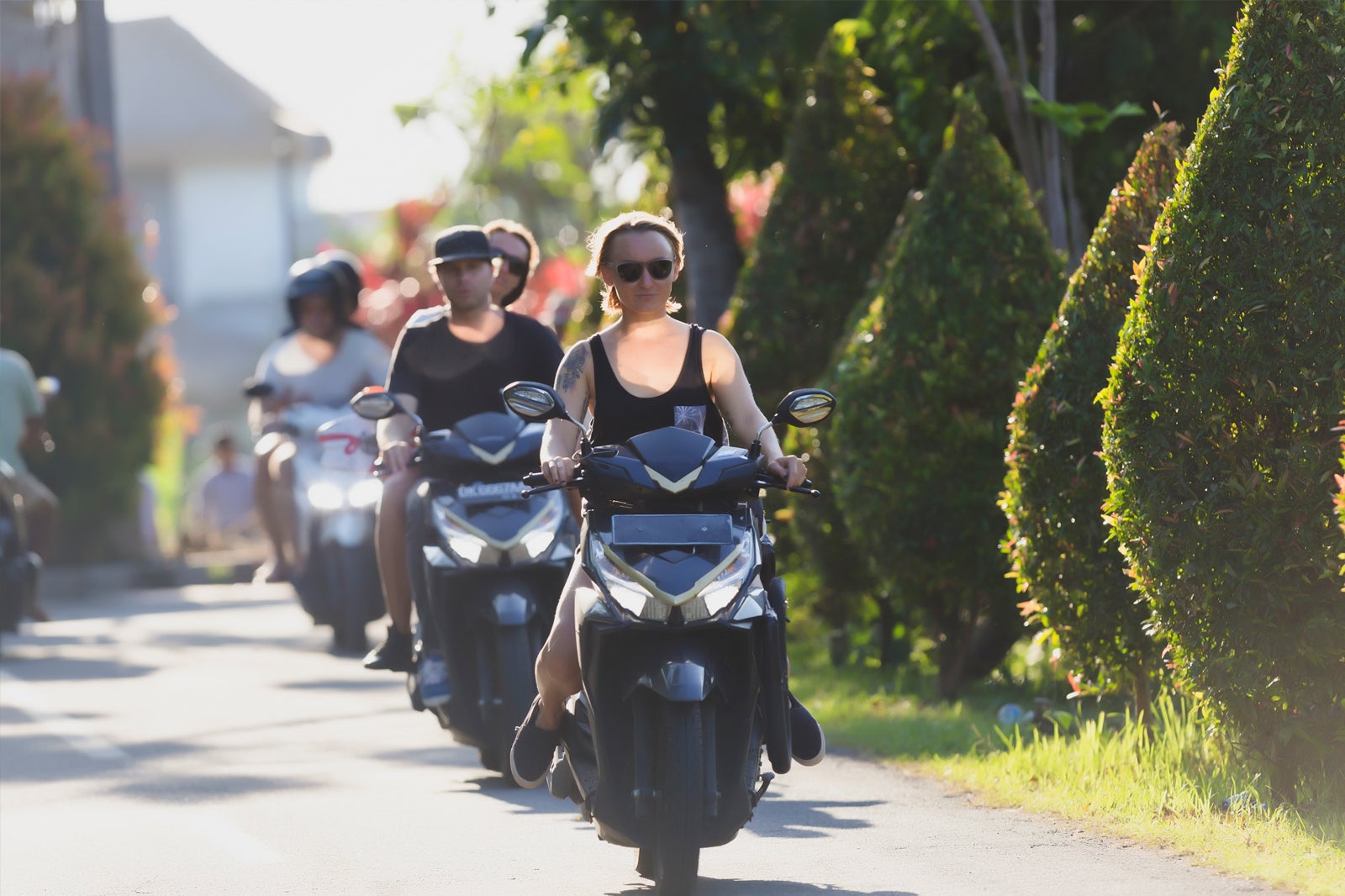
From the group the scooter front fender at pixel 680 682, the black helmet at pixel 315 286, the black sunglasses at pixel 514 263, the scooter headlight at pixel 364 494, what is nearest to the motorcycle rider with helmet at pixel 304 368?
the black helmet at pixel 315 286

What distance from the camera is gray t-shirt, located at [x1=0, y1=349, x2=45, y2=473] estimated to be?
14.4m

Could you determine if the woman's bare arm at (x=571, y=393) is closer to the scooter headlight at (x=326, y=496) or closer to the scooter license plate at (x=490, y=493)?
the scooter license plate at (x=490, y=493)

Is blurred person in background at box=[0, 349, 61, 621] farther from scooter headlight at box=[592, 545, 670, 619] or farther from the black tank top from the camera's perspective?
scooter headlight at box=[592, 545, 670, 619]

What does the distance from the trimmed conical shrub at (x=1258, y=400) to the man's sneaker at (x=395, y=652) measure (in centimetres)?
352

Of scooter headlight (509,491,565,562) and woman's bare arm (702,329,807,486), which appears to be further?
scooter headlight (509,491,565,562)

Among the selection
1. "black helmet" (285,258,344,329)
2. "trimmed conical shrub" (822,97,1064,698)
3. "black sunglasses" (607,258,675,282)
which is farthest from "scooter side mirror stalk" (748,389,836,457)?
"black helmet" (285,258,344,329)

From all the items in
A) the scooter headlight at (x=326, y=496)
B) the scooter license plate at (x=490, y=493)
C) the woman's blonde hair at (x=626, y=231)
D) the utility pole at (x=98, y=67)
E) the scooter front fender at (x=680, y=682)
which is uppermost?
the utility pole at (x=98, y=67)

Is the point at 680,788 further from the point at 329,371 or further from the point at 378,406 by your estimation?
the point at 329,371

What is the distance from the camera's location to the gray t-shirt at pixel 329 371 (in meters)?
14.3

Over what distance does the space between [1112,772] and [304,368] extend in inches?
309

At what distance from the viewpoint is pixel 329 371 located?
14.4 metres

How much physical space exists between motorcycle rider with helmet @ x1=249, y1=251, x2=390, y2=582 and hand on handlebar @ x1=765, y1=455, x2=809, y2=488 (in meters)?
8.16

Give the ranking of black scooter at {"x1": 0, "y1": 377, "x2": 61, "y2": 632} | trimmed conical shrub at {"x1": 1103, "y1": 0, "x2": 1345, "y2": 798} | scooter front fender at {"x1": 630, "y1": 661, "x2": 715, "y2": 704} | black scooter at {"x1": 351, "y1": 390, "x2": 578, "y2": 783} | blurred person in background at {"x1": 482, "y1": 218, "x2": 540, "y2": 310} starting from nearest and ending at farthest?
scooter front fender at {"x1": 630, "y1": 661, "x2": 715, "y2": 704}, trimmed conical shrub at {"x1": 1103, "y1": 0, "x2": 1345, "y2": 798}, black scooter at {"x1": 351, "y1": 390, "x2": 578, "y2": 783}, blurred person in background at {"x1": 482, "y1": 218, "x2": 540, "y2": 310}, black scooter at {"x1": 0, "y1": 377, "x2": 61, "y2": 632}

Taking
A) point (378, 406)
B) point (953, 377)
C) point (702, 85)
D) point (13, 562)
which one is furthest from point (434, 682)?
point (702, 85)
